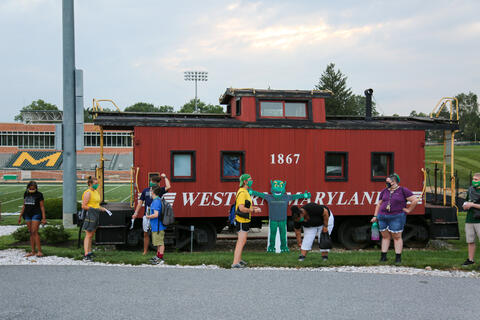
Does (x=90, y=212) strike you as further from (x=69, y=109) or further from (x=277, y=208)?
(x=69, y=109)

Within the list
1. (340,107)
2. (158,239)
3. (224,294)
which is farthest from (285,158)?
(340,107)

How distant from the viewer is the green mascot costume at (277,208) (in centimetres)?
1061

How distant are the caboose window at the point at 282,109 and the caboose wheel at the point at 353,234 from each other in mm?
3329

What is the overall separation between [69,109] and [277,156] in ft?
24.8

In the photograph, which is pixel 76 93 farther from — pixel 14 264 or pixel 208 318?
pixel 208 318

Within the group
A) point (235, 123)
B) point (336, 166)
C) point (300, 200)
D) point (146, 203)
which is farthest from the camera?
point (336, 166)

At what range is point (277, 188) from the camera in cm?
1081

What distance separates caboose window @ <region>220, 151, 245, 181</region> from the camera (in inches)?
431

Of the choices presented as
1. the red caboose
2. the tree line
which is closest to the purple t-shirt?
the red caboose

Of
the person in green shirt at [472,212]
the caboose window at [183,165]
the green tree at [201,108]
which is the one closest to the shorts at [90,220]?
the caboose window at [183,165]

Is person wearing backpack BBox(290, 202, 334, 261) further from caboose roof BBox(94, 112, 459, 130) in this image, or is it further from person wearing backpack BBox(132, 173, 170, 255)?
caboose roof BBox(94, 112, 459, 130)

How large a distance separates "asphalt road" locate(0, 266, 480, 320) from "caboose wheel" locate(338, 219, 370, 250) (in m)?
4.03

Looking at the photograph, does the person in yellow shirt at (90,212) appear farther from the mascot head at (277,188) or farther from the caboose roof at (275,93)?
the caboose roof at (275,93)

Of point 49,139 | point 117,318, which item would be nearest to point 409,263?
point 117,318
